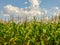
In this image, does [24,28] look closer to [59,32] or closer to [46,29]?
[46,29]

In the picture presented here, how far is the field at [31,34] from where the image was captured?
6.93m

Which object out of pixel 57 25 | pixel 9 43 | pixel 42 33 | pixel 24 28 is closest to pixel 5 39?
pixel 9 43

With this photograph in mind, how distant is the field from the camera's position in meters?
6.93

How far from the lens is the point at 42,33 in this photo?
7.12 m

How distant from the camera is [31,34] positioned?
23.8 feet

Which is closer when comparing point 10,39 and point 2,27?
point 10,39

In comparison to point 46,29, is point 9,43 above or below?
below

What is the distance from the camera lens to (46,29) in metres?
7.20

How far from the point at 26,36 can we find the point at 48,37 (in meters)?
0.78

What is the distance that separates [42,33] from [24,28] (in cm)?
100

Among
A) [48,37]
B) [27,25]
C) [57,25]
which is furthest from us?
[27,25]

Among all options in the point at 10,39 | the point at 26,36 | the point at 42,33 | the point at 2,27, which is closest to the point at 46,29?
the point at 42,33

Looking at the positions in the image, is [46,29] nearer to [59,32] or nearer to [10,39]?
[59,32]

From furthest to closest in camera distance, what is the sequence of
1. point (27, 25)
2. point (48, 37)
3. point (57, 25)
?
1. point (27, 25)
2. point (57, 25)
3. point (48, 37)
